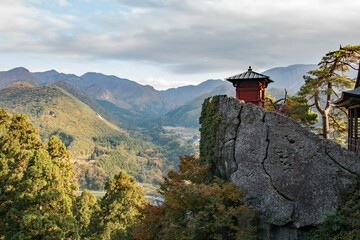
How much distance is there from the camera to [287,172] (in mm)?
13977

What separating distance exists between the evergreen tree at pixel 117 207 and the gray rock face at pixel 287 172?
1413cm

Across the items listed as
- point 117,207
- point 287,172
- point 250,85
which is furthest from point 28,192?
point 287,172

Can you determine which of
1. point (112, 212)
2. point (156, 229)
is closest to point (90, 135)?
point (112, 212)

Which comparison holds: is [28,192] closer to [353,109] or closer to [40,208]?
[40,208]

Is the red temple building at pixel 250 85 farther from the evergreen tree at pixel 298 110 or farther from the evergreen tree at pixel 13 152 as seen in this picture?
the evergreen tree at pixel 13 152

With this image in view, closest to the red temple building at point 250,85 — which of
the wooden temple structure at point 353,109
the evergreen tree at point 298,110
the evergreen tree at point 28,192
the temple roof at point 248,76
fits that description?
the temple roof at point 248,76

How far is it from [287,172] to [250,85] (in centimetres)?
616

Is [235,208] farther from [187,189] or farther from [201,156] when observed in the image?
[201,156]

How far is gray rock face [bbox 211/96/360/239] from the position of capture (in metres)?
13.3

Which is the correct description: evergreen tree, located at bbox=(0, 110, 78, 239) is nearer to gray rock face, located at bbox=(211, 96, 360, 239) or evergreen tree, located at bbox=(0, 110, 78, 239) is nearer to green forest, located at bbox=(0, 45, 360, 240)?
green forest, located at bbox=(0, 45, 360, 240)

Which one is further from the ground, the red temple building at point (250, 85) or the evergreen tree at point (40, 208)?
the red temple building at point (250, 85)

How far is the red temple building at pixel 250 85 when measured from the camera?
734 inches

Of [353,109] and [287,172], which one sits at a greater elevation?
[353,109]

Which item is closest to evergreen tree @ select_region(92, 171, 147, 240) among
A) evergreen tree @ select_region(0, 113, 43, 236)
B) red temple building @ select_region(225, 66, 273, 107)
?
evergreen tree @ select_region(0, 113, 43, 236)
